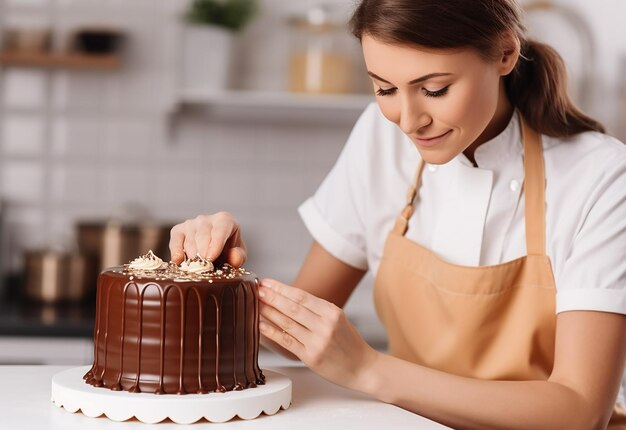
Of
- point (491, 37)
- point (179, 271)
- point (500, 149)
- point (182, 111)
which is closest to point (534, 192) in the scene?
point (500, 149)

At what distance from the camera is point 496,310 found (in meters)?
1.66

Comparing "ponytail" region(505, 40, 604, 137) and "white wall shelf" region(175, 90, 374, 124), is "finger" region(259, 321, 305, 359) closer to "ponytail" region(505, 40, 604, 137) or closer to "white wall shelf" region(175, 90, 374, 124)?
"ponytail" region(505, 40, 604, 137)

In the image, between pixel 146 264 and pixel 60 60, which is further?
pixel 60 60

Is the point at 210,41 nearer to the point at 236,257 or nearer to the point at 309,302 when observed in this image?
the point at 236,257

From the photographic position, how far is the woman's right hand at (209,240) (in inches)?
62.1

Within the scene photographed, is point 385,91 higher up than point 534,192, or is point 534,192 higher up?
point 385,91

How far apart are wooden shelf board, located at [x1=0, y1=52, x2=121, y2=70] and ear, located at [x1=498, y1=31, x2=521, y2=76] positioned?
185 cm

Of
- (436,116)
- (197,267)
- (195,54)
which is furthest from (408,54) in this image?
(195,54)

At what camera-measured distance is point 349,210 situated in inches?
74.8

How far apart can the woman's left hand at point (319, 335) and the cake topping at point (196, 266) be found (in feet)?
0.29

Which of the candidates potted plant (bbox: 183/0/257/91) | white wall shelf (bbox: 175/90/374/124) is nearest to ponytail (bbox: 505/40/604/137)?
white wall shelf (bbox: 175/90/374/124)

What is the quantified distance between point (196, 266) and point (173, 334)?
5.0 inches

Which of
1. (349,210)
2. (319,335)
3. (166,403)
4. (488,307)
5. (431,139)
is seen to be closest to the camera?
(166,403)

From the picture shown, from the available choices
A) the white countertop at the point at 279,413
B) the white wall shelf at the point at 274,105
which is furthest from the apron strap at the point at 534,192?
the white wall shelf at the point at 274,105
